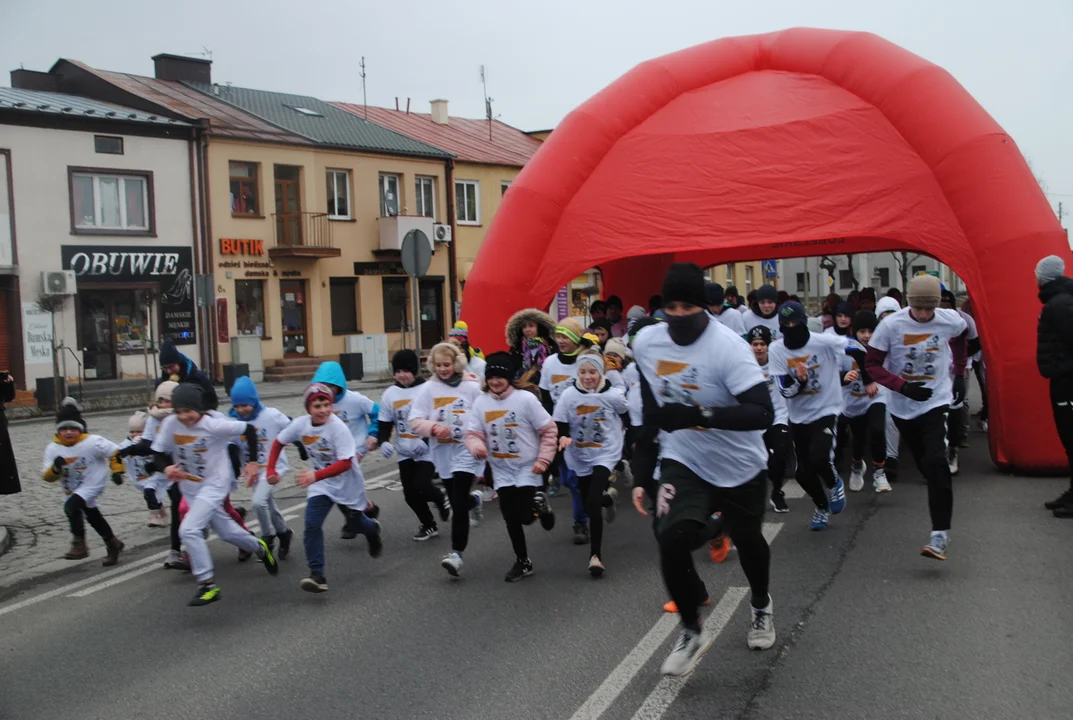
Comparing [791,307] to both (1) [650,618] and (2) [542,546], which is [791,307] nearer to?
(2) [542,546]

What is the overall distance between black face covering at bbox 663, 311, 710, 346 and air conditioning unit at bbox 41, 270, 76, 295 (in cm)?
2427

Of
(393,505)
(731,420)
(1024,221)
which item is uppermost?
(1024,221)

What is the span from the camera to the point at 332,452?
739cm

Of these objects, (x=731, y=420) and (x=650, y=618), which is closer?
(x=731, y=420)

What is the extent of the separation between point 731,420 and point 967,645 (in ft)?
6.06

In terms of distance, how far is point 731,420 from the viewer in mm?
4793

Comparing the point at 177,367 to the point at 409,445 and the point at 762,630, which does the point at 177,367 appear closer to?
the point at 409,445

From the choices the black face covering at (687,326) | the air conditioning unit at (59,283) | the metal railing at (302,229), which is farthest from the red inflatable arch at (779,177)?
the metal railing at (302,229)

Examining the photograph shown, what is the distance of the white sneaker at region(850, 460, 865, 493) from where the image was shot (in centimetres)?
1016

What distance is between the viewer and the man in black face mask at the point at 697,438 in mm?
4906

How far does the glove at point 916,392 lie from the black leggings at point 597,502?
2119 millimetres

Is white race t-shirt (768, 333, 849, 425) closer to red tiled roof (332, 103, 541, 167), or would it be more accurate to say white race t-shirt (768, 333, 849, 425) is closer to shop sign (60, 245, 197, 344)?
shop sign (60, 245, 197, 344)

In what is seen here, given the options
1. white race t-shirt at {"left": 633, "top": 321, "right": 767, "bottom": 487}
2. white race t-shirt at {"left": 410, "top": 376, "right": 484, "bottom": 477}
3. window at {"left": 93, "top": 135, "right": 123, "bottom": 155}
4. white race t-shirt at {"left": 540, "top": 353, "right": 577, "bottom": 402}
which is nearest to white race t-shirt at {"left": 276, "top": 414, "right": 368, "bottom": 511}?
white race t-shirt at {"left": 410, "top": 376, "right": 484, "bottom": 477}

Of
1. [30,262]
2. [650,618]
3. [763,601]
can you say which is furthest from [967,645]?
[30,262]
